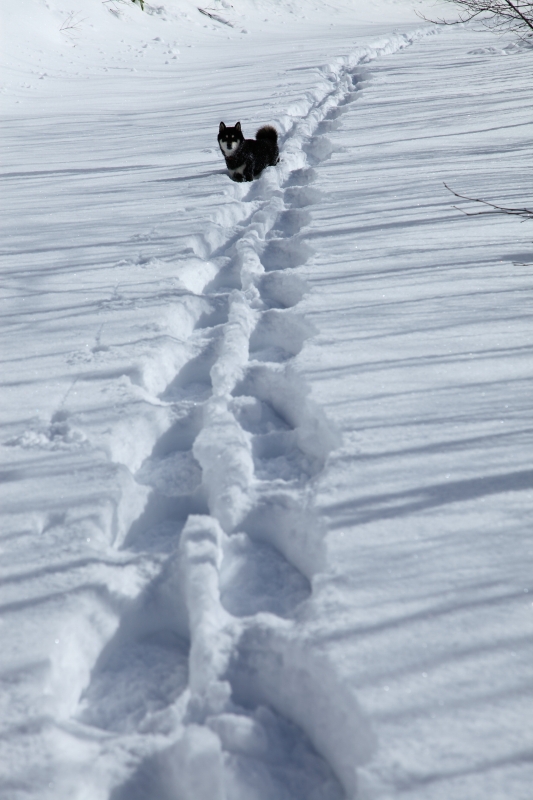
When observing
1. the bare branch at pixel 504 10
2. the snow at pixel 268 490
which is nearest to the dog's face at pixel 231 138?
the snow at pixel 268 490

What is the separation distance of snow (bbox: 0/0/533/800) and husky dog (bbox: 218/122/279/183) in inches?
7.0

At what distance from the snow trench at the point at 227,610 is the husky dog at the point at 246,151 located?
1.89m

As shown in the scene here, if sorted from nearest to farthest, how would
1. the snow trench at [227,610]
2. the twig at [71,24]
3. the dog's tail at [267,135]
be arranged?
the snow trench at [227,610], the dog's tail at [267,135], the twig at [71,24]


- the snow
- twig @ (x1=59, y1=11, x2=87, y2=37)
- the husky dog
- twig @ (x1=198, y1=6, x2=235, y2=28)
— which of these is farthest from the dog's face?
twig @ (x1=198, y1=6, x2=235, y2=28)

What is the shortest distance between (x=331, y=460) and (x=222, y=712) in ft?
2.22

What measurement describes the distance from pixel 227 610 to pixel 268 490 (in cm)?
34

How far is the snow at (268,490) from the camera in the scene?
0.91 m

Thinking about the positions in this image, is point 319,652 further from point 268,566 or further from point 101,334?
point 101,334

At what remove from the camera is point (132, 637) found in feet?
3.79

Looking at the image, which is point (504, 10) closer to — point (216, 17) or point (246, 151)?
point (246, 151)

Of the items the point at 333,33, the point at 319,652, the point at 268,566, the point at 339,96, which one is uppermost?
the point at 333,33

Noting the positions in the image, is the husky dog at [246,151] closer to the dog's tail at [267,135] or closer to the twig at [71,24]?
the dog's tail at [267,135]

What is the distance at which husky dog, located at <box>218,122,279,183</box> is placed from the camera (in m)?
3.56

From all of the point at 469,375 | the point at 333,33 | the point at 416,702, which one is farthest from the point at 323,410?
the point at 333,33
